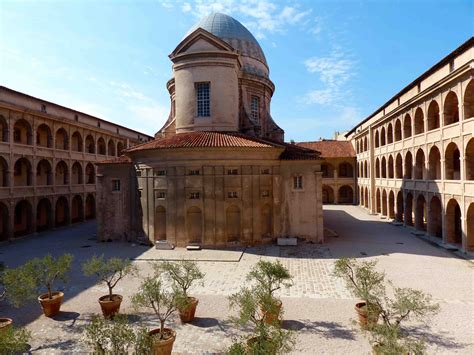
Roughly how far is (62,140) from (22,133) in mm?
5883

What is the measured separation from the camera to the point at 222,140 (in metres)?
26.2

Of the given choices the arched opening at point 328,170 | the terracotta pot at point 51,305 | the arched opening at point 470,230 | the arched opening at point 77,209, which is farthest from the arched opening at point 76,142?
the arched opening at point 470,230

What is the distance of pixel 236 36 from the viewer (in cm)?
3772

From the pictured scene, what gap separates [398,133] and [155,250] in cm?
2930

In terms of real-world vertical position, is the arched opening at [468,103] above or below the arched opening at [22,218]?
above

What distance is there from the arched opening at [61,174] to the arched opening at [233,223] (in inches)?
959

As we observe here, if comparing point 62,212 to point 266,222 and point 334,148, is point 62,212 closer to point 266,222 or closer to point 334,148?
point 266,222

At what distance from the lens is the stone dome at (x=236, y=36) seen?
37188 mm

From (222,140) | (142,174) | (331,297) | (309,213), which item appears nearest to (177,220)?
(142,174)

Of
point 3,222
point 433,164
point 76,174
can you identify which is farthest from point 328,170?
point 3,222

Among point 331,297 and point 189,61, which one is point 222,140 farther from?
point 331,297

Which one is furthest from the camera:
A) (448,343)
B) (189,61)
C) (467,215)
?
(189,61)

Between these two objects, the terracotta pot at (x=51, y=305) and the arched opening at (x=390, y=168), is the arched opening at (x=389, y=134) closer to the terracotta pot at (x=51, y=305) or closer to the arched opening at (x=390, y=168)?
the arched opening at (x=390, y=168)

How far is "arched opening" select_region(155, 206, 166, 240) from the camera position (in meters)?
26.8
